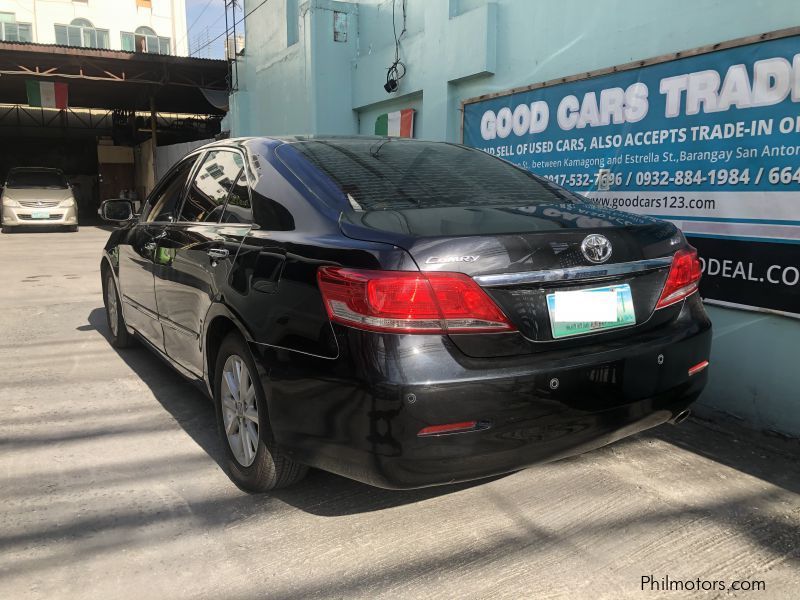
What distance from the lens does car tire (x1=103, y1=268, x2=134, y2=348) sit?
16.9ft

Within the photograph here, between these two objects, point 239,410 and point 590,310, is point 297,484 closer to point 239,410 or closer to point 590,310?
point 239,410

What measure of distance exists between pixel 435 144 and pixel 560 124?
6.56 ft

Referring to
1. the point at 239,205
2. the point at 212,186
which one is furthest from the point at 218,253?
the point at 212,186

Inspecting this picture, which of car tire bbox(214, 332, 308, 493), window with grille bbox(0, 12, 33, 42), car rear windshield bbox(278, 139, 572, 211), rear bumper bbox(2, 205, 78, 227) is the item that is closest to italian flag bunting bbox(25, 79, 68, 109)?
rear bumper bbox(2, 205, 78, 227)

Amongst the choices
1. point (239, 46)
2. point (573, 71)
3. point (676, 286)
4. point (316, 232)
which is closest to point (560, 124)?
point (573, 71)

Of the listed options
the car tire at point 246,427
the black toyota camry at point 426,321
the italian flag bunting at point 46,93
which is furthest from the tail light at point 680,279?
the italian flag bunting at point 46,93

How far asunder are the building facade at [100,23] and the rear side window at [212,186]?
128 ft

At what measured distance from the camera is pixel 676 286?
262 cm

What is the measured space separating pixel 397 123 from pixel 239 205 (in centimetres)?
544

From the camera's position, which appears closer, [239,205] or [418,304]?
[418,304]

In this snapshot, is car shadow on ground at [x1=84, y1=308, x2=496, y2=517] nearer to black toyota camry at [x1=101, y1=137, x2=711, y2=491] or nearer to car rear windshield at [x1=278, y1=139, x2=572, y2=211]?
black toyota camry at [x1=101, y1=137, x2=711, y2=491]

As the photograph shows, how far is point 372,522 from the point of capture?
2.69 metres

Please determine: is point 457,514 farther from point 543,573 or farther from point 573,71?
point 573,71

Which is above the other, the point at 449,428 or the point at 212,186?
the point at 212,186
